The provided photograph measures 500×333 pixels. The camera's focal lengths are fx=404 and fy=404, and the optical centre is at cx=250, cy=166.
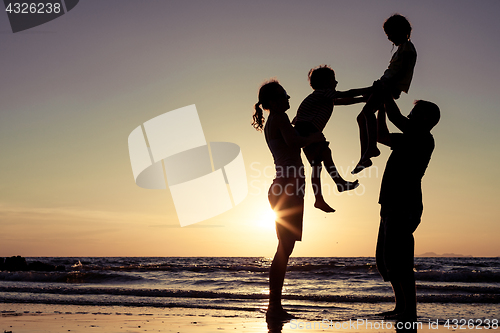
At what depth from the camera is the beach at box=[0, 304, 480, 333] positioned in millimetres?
3807

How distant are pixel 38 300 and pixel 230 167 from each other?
12.7 feet

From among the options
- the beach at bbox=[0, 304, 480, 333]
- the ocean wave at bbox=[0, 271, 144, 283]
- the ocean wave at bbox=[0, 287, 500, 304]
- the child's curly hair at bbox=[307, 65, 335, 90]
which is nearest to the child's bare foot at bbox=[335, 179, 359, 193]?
the child's curly hair at bbox=[307, 65, 335, 90]

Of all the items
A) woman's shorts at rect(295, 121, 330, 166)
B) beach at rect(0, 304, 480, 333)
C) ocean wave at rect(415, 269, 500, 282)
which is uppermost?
woman's shorts at rect(295, 121, 330, 166)

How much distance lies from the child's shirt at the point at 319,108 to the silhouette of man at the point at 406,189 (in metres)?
0.47

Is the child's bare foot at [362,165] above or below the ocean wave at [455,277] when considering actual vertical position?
above

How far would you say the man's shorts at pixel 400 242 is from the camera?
3143 mm

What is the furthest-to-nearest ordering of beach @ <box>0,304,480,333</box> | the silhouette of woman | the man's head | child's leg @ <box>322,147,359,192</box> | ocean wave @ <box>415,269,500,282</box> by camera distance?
1. ocean wave @ <box>415,269,500,282</box>
2. beach @ <box>0,304,480,333</box>
3. child's leg @ <box>322,147,359,192</box>
4. the silhouette of woman
5. the man's head

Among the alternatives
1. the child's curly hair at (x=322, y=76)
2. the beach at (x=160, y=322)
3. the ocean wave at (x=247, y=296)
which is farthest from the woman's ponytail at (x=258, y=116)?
the ocean wave at (x=247, y=296)

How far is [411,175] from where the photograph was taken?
10.4 ft

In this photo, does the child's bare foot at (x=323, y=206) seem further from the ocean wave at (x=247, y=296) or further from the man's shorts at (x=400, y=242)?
the ocean wave at (x=247, y=296)

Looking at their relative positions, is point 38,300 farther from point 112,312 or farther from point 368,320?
point 368,320

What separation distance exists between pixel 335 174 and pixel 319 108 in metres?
0.62

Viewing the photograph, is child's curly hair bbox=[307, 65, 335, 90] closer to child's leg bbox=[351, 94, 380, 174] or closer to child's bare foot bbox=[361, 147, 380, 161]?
child's leg bbox=[351, 94, 380, 174]

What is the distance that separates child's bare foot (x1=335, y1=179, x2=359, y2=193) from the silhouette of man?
379 millimetres
